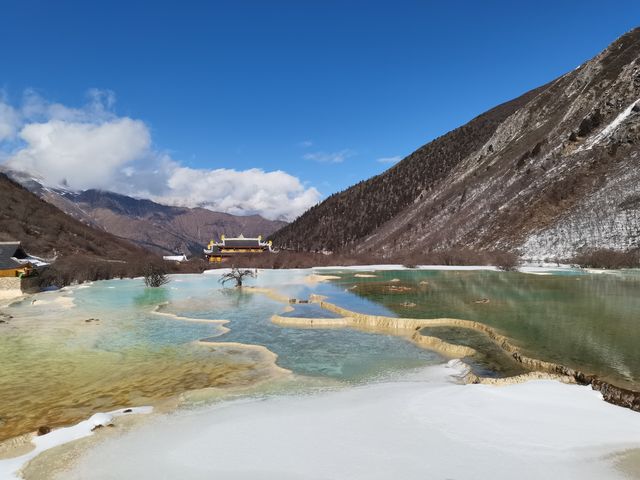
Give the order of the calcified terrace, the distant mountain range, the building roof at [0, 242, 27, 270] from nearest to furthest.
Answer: the calcified terrace, the building roof at [0, 242, 27, 270], the distant mountain range

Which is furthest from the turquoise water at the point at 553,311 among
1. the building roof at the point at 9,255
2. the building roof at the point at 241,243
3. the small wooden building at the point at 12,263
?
the building roof at the point at 241,243

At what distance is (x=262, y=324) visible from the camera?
2738 cm

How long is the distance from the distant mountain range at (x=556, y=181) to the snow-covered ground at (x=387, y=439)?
6859cm

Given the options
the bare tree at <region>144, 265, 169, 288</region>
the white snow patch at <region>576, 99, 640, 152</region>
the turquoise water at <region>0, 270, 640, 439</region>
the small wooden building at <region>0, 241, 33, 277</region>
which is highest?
the white snow patch at <region>576, 99, 640, 152</region>

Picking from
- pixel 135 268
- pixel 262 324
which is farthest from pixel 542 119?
pixel 262 324

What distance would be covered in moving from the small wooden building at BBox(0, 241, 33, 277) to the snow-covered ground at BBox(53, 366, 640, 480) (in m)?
45.4

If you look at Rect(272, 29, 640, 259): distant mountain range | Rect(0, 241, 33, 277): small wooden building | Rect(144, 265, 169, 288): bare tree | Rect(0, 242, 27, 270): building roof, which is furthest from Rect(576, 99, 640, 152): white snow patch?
Rect(0, 242, 27, 270): building roof

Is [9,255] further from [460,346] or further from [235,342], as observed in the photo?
[460,346]

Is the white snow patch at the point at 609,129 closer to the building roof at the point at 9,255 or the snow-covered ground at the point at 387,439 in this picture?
the snow-covered ground at the point at 387,439

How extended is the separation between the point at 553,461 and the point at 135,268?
80.8 meters

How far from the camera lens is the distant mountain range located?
75.3 meters

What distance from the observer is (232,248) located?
391 feet

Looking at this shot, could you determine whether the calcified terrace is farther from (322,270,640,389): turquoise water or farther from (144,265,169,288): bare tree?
(144,265,169,288): bare tree

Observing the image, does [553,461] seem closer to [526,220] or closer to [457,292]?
[457,292]
